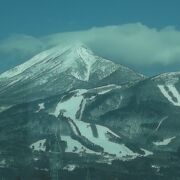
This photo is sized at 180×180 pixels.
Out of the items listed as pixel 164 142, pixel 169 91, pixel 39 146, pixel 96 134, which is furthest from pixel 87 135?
pixel 169 91

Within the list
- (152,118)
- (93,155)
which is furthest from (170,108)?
(93,155)

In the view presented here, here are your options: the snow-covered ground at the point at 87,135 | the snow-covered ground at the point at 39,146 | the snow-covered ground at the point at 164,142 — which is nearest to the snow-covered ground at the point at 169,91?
the snow-covered ground at the point at 87,135

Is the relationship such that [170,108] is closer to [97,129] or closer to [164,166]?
[97,129]

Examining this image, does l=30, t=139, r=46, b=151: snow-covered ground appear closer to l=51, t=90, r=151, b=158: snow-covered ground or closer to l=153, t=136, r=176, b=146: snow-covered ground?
l=51, t=90, r=151, b=158: snow-covered ground

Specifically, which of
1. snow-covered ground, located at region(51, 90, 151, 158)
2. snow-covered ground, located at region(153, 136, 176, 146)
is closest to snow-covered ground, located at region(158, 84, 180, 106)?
snow-covered ground, located at region(51, 90, 151, 158)

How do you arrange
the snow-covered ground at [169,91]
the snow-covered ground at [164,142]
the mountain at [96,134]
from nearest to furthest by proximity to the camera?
the mountain at [96,134] < the snow-covered ground at [164,142] < the snow-covered ground at [169,91]

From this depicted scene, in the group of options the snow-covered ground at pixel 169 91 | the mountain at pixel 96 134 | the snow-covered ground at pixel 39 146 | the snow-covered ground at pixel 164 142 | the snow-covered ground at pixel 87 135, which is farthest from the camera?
the snow-covered ground at pixel 169 91

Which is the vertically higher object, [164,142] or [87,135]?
[87,135]

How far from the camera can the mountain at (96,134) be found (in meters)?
95.2

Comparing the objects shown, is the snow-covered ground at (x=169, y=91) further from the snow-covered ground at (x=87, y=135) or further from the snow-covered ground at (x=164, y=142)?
the snow-covered ground at (x=164, y=142)

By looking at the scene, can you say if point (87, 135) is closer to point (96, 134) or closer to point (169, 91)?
point (96, 134)

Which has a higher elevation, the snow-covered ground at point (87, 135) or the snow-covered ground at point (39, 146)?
the snow-covered ground at point (87, 135)

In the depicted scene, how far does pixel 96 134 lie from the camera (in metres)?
144

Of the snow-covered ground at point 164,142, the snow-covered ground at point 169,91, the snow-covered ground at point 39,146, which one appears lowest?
the snow-covered ground at point 39,146
